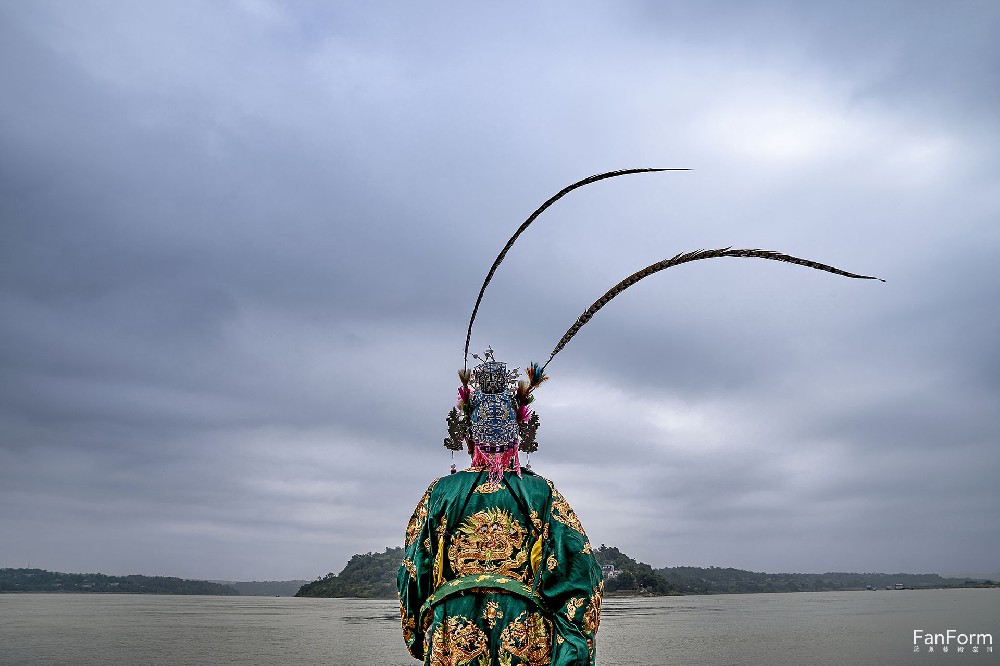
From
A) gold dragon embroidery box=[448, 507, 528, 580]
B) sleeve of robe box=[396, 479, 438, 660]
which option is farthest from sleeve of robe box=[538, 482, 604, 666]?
sleeve of robe box=[396, 479, 438, 660]

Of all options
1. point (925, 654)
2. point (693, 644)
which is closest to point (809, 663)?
point (925, 654)

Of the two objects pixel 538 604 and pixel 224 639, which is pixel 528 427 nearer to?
pixel 538 604

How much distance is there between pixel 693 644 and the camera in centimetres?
5266

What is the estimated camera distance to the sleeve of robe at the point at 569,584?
4.54 metres

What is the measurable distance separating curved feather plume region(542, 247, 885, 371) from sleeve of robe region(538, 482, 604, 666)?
1.05 meters

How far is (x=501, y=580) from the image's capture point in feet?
15.4

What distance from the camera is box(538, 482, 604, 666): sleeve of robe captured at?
4.54m

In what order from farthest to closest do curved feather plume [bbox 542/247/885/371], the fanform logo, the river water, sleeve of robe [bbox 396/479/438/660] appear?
the fanform logo < the river water < sleeve of robe [bbox 396/479/438/660] < curved feather plume [bbox 542/247/885/371]

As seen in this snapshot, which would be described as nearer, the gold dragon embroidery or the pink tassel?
the gold dragon embroidery

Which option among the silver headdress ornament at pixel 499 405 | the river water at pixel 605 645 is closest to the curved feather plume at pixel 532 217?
the silver headdress ornament at pixel 499 405

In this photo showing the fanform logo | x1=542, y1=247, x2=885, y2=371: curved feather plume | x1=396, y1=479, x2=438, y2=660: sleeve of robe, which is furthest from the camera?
the fanform logo

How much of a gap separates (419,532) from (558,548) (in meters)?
0.87

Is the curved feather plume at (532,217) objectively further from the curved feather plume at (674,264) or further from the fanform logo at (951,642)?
the fanform logo at (951,642)

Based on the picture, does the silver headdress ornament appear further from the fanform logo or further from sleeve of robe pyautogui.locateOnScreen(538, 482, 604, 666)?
the fanform logo
